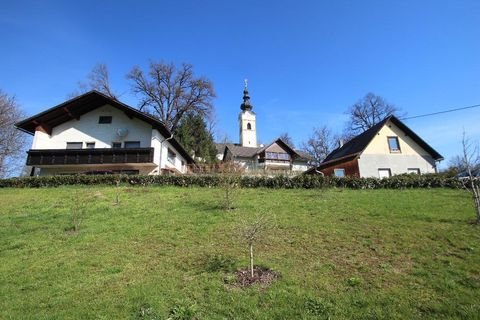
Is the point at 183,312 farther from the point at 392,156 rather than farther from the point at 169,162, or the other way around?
the point at 392,156

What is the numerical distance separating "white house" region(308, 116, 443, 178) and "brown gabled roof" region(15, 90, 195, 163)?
16.8 meters

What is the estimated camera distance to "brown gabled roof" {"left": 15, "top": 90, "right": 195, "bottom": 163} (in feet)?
82.9

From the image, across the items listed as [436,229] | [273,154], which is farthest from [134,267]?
[273,154]

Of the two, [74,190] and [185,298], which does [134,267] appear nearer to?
[185,298]

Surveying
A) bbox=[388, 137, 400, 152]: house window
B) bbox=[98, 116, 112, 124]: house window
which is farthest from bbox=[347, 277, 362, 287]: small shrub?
bbox=[98, 116, 112, 124]: house window

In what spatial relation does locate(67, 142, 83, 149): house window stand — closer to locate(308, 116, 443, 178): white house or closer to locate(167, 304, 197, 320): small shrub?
locate(308, 116, 443, 178): white house

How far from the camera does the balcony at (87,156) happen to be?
24.5 meters

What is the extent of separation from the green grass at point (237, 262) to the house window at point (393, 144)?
15.3 metres

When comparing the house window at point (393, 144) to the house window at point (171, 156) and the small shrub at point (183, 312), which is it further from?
the small shrub at point (183, 312)

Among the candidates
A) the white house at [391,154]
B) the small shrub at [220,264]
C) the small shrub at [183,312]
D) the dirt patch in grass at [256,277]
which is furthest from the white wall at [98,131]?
the small shrub at [183,312]

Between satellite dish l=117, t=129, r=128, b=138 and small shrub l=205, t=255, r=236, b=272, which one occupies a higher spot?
satellite dish l=117, t=129, r=128, b=138

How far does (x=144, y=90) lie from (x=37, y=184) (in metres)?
25.8

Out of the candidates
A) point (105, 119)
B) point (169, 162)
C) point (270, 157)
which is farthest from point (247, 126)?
point (105, 119)

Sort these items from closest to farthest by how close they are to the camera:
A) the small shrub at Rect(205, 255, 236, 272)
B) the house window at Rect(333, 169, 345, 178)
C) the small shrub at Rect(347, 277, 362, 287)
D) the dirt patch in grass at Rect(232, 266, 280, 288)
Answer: the small shrub at Rect(347, 277, 362, 287) < the dirt patch in grass at Rect(232, 266, 280, 288) < the small shrub at Rect(205, 255, 236, 272) < the house window at Rect(333, 169, 345, 178)
